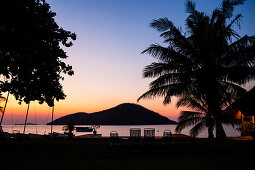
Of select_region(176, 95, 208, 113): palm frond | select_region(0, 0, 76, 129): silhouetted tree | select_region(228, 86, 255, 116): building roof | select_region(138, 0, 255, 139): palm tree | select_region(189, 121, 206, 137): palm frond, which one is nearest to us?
select_region(0, 0, 76, 129): silhouetted tree

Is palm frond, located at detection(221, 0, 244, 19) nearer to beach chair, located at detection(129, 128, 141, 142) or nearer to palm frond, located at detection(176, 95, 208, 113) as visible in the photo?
palm frond, located at detection(176, 95, 208, 113)

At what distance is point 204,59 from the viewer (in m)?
13.3

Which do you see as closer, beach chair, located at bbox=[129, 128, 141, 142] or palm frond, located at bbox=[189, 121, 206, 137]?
beach chair, located at bbox=[129, 128, 141, 142]

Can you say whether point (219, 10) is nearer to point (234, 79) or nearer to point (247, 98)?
point (234, 79)

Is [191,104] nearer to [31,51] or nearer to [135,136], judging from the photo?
[135,136]

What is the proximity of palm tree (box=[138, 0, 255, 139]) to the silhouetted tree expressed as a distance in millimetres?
5237

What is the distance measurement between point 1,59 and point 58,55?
279cm

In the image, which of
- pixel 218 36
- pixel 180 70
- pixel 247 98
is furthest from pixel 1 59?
pixel 247 98

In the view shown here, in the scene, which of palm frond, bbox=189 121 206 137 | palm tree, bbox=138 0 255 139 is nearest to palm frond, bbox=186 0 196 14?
palm tree, bbox=138 0 255 139

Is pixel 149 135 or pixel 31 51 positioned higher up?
pixel 31 51

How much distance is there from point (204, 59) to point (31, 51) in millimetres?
9434

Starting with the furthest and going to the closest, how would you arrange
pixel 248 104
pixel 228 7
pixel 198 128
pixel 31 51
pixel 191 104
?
1. pixel 191 104
2. pixel 198 128
3. pixel 248 104
4. pixel 228 7
5. pixel 31 51

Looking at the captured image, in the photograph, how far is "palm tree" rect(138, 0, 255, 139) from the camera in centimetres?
1284

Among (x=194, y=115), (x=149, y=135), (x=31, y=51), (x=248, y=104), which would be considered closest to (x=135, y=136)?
(x=149, y=135)
